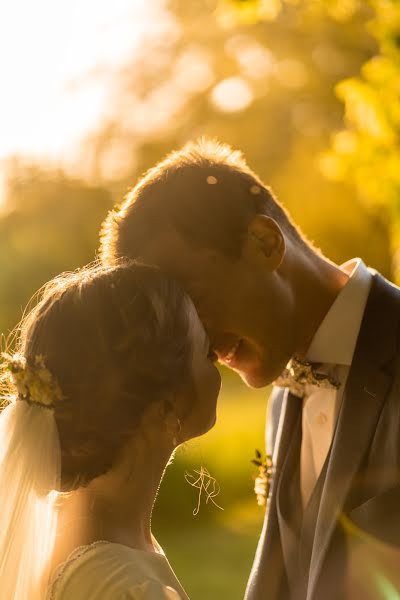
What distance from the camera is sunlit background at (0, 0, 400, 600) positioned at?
12070mm

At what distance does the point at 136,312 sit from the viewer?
2533 mm

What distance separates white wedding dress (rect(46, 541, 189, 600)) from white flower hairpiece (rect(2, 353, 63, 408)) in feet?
1.41

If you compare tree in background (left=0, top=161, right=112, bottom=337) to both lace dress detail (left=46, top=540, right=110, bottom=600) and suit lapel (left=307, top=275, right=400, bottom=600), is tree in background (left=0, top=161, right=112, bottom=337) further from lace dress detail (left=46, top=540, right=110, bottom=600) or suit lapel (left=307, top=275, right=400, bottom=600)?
lace dress detail (left=46, top=540, right=110, bottom=600)

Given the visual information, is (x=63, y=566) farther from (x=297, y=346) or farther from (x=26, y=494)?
(x=297, y=346)

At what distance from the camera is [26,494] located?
8.28ft

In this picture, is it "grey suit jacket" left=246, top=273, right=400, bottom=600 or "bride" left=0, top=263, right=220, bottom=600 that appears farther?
"grey suit jacket" left=246, top=273, right=400, bottom=600

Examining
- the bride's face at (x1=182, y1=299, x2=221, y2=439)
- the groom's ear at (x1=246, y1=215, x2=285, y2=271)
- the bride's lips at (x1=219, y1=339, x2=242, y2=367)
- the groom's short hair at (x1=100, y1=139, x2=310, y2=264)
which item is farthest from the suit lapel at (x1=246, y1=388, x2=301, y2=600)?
the bride's face at (x1=182, y1=299, x2=221, y2=439)

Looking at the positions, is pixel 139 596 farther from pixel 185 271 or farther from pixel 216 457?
pixel 216 457

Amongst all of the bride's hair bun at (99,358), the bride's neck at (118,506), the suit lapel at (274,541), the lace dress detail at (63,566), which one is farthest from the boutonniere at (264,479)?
the lace dress detail at (63,566)

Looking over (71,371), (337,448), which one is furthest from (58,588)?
(337,448)

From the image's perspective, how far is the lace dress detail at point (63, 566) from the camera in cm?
229

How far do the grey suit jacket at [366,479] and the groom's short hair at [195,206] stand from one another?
0.59 meters

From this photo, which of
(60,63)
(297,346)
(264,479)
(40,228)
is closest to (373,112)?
(297,346)

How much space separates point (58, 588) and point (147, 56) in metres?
15.3
